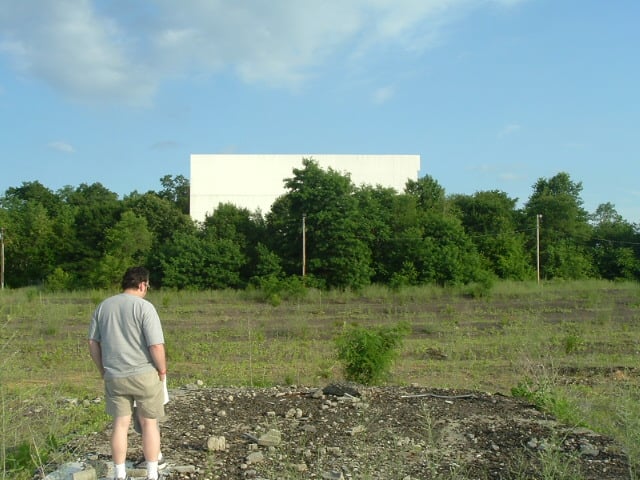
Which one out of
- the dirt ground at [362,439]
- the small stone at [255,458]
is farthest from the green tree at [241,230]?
the small stone at [255,458]

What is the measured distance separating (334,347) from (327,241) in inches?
636

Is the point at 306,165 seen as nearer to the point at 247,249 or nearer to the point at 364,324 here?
the point at 247,249

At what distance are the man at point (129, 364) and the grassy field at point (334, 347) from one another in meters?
0.61

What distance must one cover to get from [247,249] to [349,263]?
601 centimetres

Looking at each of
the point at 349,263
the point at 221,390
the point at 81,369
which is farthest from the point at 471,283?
the point at 221,390

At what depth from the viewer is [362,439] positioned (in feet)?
19.2

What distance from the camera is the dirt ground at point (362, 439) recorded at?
493cm

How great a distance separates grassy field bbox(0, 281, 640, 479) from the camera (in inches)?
267

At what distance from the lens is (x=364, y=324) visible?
64.4 feet

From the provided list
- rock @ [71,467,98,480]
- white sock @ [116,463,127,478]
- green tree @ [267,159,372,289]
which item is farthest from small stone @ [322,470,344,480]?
green tree @ [267,159,372,289]

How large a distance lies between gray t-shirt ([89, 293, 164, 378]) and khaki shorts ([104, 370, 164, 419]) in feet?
0.17

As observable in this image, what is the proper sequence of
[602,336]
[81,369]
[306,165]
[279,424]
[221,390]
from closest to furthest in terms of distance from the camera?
[279,424]
[221,390]
[81,369]
[602,336]
[306,165]

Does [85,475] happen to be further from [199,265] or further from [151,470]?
[199,265]

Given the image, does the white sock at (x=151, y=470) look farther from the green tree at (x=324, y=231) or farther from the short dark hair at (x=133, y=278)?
the green tree at (x=324, y=231)
